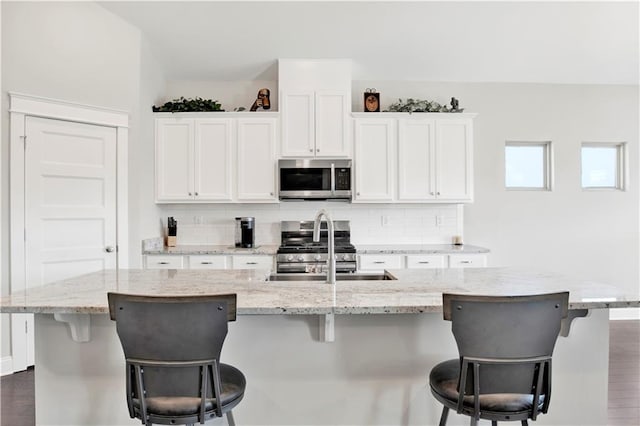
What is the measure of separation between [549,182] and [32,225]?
5.35 meters

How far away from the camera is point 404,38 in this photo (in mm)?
3660

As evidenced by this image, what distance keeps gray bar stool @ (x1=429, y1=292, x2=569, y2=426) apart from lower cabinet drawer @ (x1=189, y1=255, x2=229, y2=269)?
2.81m

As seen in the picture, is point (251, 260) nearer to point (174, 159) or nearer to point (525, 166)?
point (174, 159)

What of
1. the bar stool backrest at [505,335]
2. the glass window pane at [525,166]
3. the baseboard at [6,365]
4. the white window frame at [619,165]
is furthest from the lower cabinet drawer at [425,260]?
the baseboard at [6,365]

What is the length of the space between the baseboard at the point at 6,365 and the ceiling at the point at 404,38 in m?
3.03

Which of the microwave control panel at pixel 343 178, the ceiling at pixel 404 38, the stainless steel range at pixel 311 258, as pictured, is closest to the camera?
the ceiling at pixel 404 38

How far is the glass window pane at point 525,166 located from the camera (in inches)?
181

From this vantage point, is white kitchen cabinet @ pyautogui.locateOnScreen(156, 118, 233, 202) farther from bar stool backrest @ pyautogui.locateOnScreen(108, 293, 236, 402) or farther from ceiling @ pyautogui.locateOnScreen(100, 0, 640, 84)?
bar stool backrest @ pyautogui.locateOnScreen(108, 293, 236, 402)

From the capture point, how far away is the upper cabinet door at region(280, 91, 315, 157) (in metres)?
3.99

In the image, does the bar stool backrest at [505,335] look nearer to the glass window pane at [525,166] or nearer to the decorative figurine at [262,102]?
the decorative figurine at [262,102]

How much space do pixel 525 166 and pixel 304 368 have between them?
160 inches

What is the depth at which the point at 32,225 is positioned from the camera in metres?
3.05

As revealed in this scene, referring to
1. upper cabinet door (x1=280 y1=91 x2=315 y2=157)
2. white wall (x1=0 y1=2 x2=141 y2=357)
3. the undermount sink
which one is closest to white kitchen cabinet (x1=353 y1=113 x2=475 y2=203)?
upper cabinet door (x1=280 y1=91 x2=315 y2=157)

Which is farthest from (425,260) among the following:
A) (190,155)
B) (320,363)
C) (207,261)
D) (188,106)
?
(188,106)
